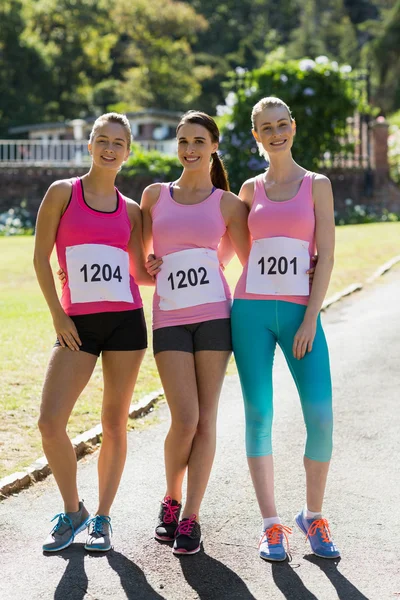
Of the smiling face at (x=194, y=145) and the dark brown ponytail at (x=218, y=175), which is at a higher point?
the smiling face at (x=194, y=145)

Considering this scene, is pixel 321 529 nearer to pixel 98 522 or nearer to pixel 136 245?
pixel 98 522

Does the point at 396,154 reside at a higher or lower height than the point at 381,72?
lower

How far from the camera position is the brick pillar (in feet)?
82.4

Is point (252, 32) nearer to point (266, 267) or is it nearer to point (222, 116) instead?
point (222, 116)

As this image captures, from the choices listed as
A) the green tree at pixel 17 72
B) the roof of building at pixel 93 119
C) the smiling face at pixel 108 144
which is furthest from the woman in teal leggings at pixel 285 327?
the green tree at pixel 17 72

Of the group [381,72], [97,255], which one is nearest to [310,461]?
[97,255]

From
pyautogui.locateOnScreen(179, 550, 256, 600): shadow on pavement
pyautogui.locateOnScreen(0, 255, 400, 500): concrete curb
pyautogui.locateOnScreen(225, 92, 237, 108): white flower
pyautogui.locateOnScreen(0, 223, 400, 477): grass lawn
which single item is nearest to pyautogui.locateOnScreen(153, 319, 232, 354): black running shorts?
pyautogui.locateOnScreen(179, 550, 256, 600): shadow on pavement

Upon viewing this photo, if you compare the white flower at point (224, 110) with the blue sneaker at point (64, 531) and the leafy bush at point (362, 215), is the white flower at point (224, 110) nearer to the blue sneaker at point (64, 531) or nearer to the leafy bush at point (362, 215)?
the leafy bush at point (362, 215)

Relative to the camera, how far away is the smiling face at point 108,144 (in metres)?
4.87

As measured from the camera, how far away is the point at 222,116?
81.4ft

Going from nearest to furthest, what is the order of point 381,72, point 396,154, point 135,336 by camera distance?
point 135,336, point 396,154, point 381,72

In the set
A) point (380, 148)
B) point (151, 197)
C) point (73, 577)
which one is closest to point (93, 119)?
point (380, 148)

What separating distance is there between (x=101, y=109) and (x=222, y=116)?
31.3 metres

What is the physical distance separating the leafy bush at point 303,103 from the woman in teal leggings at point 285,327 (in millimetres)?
19290
